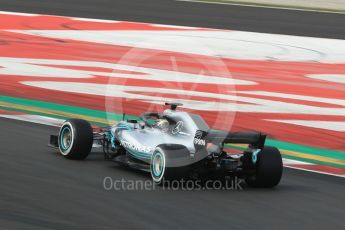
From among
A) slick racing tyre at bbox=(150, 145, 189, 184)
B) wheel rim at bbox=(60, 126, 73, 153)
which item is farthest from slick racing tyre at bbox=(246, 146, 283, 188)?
wheel rim at bbox=(60, 126, 73, 153)

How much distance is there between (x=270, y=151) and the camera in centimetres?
936

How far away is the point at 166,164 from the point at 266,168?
108 centimetres

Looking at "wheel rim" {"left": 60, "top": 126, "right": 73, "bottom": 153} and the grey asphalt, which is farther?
"wheel rim" {"left": 60, "top": 126, "right": 73, "bottom": 153}

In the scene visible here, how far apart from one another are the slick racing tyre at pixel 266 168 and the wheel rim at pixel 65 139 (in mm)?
2198

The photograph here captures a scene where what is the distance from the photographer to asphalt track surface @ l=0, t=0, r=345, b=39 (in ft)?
78.8

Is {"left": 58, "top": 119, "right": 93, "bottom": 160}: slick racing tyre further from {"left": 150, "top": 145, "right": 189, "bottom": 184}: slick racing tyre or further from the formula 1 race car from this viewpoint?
{"left": 150, "top": 145, "right": 189, "bottom": 184}: slick racing tyre

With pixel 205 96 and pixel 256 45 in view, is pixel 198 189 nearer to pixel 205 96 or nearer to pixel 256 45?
pixel 205 96

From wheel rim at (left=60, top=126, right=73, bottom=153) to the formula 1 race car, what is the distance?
12 cm

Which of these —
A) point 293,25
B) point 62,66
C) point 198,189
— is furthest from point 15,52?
point 198,189

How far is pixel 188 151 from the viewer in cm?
906

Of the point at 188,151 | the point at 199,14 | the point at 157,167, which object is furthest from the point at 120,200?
the point at 199,14

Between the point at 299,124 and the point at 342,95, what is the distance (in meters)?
3.05

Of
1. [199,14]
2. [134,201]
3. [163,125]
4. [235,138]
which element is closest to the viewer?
[134,201]

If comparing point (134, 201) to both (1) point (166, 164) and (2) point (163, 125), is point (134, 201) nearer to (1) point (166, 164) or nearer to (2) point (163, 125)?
(1) point (166, 164)
